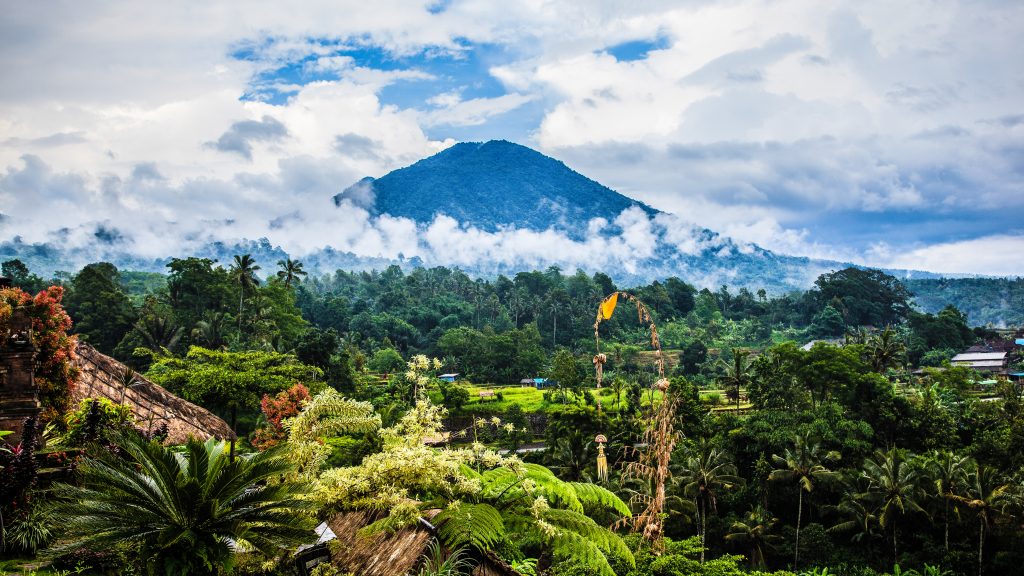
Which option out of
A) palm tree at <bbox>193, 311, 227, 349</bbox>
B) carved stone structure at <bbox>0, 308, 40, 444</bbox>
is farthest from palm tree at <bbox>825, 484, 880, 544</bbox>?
palm tree at <bbox>193, 311, 227, 349</bbox>

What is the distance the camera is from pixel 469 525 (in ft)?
22.1

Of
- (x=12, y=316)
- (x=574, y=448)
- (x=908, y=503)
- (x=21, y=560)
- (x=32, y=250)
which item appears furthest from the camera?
(x=32, y=250)

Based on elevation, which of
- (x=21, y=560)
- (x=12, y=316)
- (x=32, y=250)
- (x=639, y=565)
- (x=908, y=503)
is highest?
(x=32, y=250)

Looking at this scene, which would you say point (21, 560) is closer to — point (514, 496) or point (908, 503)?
point (514, 496)

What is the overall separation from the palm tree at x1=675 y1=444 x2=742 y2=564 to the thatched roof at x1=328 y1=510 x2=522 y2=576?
21.5 meters

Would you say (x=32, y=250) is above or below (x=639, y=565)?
above

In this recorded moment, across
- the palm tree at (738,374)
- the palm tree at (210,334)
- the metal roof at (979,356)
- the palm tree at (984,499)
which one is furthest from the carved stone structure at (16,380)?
the metal roof at (979,356)

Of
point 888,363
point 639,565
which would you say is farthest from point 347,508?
point 888,363

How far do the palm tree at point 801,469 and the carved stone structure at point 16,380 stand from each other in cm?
2596

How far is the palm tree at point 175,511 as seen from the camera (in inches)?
221

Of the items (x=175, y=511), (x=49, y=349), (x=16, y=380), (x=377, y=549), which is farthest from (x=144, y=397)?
(x=175, y=511)

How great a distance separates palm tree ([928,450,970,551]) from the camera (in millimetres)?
24844

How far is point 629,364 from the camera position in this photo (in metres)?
65.2

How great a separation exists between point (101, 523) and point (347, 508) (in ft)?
9.65
